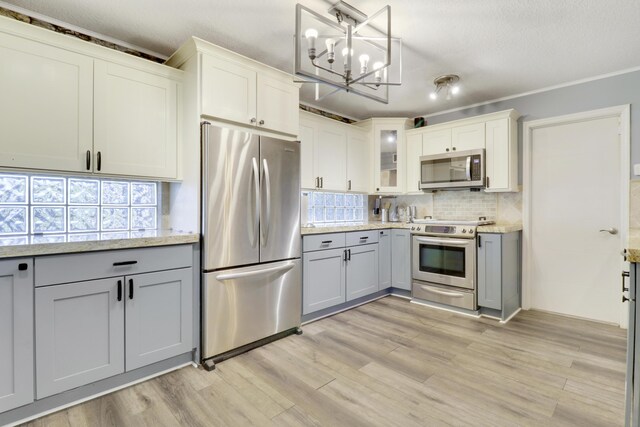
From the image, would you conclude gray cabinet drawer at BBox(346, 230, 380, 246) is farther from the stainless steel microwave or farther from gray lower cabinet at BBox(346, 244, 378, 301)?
the stainless steel microwave

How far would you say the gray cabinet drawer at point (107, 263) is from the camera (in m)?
1.68

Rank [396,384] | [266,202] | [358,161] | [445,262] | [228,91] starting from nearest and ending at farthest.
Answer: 1. [396,384]
2. [228,91]
3. [266,202]
4. [445,262]
5. [358,161]

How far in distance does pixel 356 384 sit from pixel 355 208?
2.72 m

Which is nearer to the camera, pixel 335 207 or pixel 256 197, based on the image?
pixel 256 197

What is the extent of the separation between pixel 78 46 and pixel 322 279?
103 inches

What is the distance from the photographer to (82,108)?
2.07 meters

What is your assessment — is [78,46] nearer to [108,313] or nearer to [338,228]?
[108,313]

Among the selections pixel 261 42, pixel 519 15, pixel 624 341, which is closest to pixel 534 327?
pixel 624 341

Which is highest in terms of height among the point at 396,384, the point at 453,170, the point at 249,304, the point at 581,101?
the point at 581,101

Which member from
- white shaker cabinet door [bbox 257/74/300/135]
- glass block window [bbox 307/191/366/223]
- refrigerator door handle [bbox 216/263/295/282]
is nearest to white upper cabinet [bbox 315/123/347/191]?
glass block window [bbox 307/191/366/223]

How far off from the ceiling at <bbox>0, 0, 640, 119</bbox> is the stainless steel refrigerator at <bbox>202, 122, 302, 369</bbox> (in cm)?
77

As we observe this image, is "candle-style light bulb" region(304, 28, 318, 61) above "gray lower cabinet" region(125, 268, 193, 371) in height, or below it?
above

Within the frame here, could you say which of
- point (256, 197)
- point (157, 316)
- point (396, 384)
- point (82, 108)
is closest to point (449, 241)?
point (396, 384)

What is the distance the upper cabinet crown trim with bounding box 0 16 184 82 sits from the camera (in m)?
1.84
